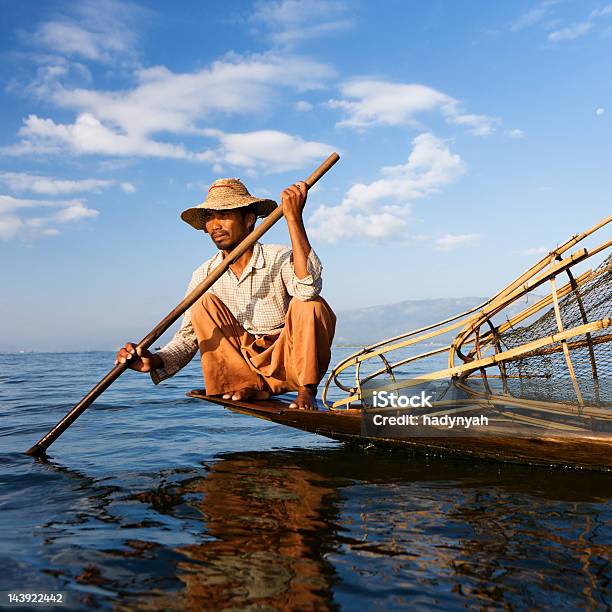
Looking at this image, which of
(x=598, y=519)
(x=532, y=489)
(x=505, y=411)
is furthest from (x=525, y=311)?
(x=598, y=519)

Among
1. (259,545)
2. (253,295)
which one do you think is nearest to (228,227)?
(253,295)

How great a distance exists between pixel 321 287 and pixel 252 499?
1.35m

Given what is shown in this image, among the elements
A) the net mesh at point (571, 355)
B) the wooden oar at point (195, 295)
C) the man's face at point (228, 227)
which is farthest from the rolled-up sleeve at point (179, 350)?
the net mesh at point (571, 355)

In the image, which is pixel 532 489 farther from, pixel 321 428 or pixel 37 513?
pixel 37 513

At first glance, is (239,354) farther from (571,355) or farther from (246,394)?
(571,355)

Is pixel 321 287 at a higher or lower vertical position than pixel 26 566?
higher

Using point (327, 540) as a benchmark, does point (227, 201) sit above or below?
above

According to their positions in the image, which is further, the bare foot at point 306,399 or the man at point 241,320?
the man at point 241,320

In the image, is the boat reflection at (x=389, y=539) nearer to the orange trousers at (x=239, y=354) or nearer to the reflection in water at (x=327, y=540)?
the reflection in water at (x=327, y=540)

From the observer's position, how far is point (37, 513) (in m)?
2.73

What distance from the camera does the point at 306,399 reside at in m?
3.60

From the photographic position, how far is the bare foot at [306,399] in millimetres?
3570

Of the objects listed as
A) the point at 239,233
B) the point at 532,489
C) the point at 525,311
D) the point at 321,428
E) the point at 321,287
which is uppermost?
the point at 239,233

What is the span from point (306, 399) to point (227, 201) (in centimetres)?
145
